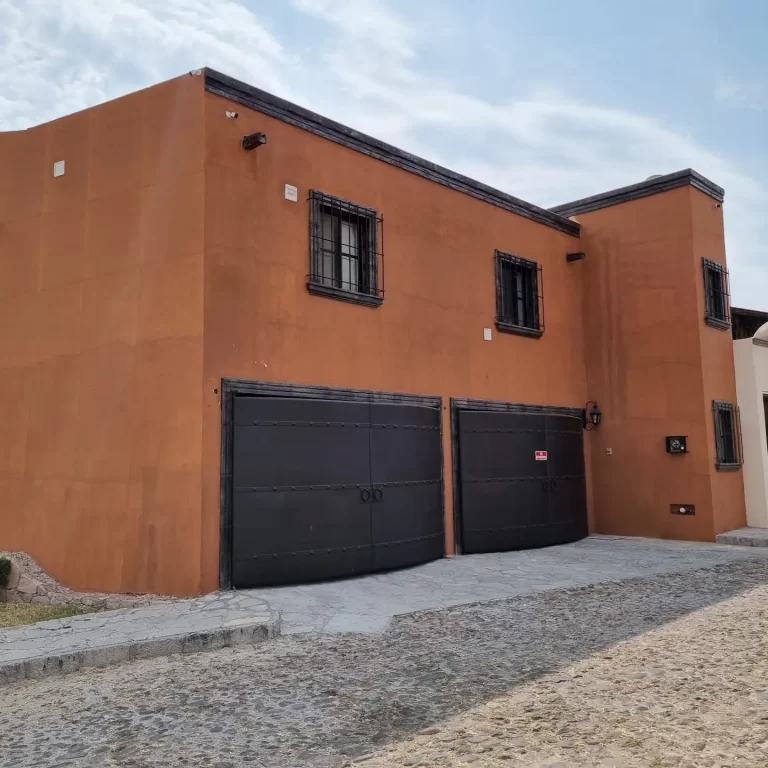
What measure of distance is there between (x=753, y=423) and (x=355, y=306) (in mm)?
7668

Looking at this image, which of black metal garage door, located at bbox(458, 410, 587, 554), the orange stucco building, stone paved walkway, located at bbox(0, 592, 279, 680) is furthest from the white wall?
stone paved walkway, located at bbox(0, 592, 279, 680)

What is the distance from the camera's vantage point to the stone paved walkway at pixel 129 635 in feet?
16.6

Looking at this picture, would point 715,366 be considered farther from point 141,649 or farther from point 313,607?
point 141,649

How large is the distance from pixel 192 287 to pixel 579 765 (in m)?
5.66

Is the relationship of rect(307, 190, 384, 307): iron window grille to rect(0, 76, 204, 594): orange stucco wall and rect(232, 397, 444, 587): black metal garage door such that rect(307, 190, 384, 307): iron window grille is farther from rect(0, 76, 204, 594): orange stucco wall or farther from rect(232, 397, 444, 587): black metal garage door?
rect(0, 76, 204, 594): orange stucco wall

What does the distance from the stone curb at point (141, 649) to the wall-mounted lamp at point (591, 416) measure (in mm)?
7978

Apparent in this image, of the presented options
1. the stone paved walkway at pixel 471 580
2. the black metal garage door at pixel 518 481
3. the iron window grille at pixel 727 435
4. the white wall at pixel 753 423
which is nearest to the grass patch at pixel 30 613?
the stone paved walkway at pixel 471 580

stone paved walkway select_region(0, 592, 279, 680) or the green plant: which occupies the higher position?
the green plant

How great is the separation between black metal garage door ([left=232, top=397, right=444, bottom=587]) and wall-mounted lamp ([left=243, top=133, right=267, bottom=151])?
2.72 metres

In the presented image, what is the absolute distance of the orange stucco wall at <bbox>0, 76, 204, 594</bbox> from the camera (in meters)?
7.29

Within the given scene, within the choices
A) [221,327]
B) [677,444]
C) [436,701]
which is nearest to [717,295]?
[677,444]

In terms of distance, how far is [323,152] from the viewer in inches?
348

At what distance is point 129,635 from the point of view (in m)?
5.57

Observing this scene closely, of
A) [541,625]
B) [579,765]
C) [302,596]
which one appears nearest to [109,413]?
[302,596]
